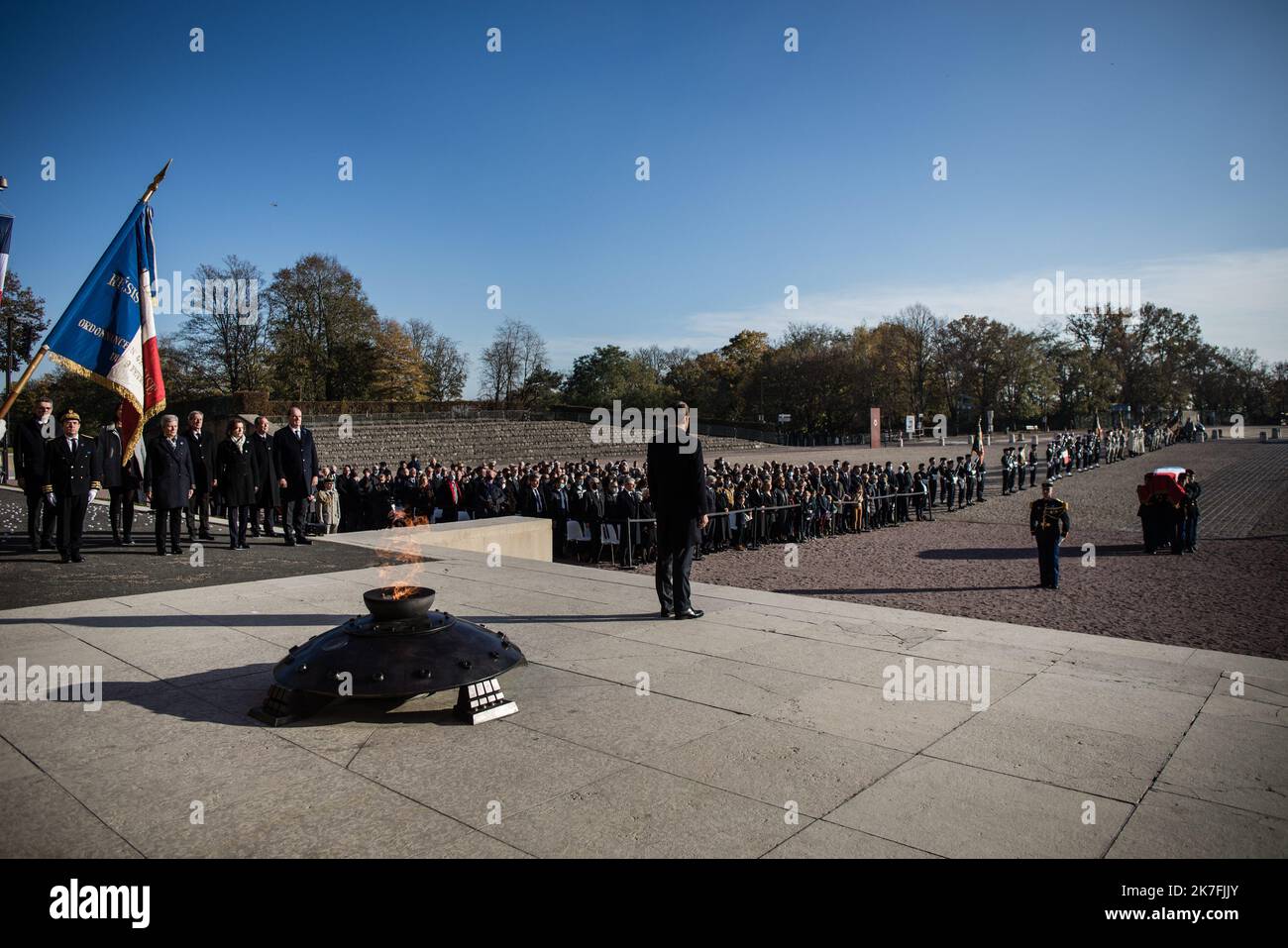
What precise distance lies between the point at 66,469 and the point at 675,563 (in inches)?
314

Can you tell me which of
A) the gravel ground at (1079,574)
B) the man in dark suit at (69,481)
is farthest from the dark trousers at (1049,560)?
the man in dark suit at (69,481)

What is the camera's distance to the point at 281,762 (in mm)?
3781

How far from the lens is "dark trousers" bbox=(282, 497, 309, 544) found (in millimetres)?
11453

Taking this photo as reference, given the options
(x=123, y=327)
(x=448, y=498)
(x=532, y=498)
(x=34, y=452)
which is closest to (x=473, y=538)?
(x=123, y=327)

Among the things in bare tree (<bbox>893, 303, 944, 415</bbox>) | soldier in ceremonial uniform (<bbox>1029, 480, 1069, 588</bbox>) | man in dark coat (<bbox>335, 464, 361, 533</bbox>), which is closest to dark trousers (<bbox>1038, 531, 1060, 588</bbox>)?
soldier in ceremonial uniform (<bbox>1029, 480, 1069, 588</bbox>)

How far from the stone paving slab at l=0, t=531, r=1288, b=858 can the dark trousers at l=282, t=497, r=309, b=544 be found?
5.01m

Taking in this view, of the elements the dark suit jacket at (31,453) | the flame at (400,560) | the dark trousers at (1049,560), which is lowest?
the dark trousers at (1049,560)

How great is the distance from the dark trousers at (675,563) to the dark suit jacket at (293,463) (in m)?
6.55

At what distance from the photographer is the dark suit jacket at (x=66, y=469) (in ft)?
31.4

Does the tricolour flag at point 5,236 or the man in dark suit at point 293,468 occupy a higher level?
the tricolour flag at point 5,236

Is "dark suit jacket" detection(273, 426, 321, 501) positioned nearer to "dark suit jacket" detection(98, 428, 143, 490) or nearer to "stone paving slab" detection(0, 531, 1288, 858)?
"dark suit jacket" detection(98, 428, 143, 490)

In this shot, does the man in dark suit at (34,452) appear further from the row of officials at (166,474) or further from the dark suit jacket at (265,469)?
the dark suit jacket at (265,469)
